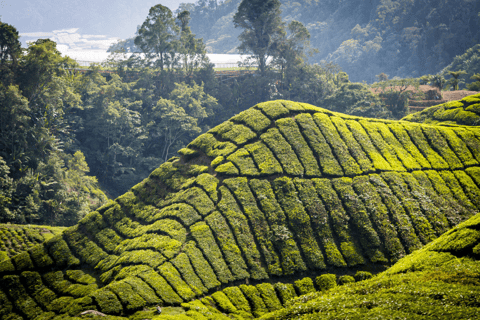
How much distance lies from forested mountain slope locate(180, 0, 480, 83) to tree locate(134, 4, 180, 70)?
71615 mm

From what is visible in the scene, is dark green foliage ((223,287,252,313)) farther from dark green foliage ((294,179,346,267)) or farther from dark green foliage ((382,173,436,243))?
dark green foliage ((382,173,436,243))

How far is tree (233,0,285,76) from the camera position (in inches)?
2163

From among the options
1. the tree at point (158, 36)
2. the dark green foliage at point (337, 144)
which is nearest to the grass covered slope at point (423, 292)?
the dark green foliage at point (337, 144)

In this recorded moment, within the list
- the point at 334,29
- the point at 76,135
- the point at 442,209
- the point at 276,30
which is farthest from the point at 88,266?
the point at 334,29

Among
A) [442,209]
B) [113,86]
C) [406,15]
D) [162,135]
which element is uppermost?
[406,15]

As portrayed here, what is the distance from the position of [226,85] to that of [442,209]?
1793 inches

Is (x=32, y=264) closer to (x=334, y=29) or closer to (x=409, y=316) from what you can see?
(x=409, y=316)

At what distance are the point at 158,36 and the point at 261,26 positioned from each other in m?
18.2

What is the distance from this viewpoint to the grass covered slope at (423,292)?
8945 mm

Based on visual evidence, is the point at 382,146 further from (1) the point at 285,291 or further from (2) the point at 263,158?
(1) the point at 285,291

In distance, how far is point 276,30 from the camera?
187ft

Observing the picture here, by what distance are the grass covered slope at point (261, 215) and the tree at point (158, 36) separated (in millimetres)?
34657

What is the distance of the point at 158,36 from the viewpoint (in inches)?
1982

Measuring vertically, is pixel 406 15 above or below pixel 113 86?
above
